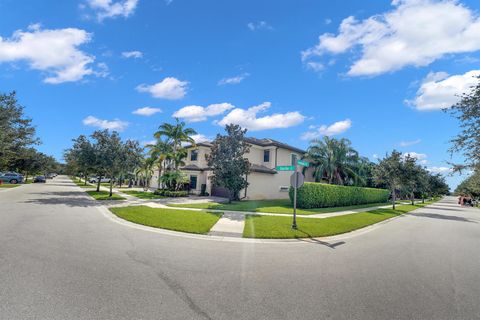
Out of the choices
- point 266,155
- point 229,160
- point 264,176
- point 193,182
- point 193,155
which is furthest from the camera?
point 193,155

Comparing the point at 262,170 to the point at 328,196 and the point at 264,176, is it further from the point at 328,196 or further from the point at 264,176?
the point at 328,196

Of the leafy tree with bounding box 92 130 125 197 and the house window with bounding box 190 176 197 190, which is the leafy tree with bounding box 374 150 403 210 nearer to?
the house window with bounding box 190 176 197 190

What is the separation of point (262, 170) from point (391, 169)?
1320 cm

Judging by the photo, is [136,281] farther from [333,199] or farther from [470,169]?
[333,199]

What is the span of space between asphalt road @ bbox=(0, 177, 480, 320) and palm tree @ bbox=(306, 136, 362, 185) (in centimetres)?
2388

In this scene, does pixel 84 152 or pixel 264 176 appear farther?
pixel 264 176

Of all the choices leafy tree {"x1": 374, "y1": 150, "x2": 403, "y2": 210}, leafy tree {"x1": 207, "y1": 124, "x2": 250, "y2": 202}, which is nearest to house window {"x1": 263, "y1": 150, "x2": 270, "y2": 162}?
leafy tree {"x1": 207, "y1": 124, "x2": 250, "y2": 202}

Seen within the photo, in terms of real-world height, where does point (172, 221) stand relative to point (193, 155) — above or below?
below

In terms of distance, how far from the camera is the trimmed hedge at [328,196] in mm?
19672

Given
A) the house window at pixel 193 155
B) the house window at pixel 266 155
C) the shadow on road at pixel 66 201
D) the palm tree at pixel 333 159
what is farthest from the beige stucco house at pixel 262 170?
the shadow on road at pixel 66 201

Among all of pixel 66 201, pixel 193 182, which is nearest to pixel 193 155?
pixel 193 182

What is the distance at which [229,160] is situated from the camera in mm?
19188

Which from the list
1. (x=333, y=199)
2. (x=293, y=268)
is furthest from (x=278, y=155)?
(x=293, y=268)

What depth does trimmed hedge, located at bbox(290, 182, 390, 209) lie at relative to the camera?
19672 mm
